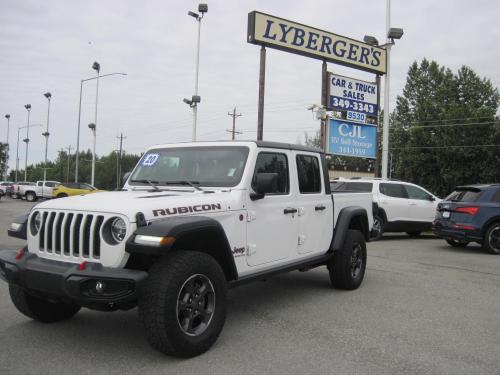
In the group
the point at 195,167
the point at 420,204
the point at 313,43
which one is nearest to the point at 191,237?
the point at 195,167

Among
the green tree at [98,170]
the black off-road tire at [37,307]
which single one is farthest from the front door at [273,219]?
the green tree at [98,170]

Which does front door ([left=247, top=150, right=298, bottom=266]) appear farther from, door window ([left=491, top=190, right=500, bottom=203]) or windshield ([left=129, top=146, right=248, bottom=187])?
door window ([left=491, top=190, right=500, bottom=203])

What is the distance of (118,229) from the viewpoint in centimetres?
390

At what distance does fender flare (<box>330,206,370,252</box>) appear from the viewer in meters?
6.46

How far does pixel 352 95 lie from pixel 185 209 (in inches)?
679

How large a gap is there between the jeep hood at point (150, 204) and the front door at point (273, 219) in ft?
1.57

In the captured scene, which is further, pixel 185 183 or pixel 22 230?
pixel 185 183

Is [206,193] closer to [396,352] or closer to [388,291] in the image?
[396,352]

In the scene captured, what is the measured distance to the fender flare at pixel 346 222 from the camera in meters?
6.46

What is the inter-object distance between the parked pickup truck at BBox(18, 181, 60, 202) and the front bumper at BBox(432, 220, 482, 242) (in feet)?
105

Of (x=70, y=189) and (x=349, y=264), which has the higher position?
(x=70, y=189)

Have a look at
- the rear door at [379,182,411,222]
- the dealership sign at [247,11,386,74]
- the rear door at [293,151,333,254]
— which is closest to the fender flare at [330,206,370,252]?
the rear door at [293,151,333,254]

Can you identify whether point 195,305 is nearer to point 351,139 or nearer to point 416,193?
point 416,193

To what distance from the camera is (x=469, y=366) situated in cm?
404
